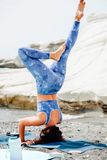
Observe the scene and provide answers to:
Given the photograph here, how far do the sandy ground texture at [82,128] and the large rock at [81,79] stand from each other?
0.38 m

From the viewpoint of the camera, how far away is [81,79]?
10.1 metres

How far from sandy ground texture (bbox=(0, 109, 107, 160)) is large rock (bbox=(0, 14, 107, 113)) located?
38 cm

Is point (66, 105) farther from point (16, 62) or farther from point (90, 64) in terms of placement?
point (16, 62)

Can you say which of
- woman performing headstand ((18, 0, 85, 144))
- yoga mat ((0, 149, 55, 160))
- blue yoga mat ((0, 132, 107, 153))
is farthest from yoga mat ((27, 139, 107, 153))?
yoga mat ((0, 149, 55, 160))

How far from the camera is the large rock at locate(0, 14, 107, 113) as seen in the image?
869 cm

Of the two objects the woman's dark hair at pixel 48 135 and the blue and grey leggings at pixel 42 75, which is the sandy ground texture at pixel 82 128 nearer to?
the woman's dark hair at pixel 48 135

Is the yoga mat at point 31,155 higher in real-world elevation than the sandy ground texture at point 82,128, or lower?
higher

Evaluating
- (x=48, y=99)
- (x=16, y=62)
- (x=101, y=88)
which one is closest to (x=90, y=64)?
(x=101, y=88)

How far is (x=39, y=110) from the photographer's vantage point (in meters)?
4.64

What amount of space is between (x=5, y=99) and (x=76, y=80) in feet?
6.20

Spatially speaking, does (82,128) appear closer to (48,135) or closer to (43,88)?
(48,135)

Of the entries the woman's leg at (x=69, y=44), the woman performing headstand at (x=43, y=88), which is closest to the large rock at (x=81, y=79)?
the woman's leg at (x=69, y=44)

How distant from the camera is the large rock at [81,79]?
8688 mm

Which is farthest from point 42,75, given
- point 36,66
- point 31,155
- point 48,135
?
point 31,155
